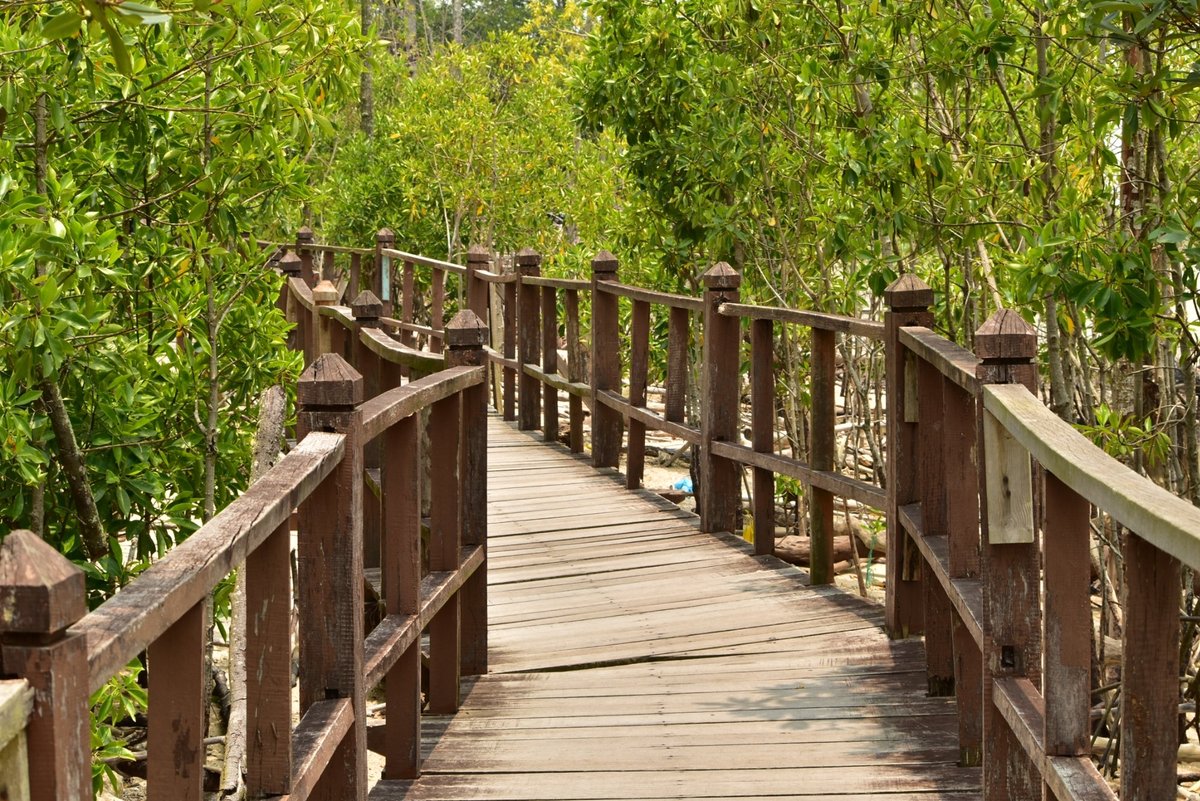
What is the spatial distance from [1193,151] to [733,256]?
352 centimetres

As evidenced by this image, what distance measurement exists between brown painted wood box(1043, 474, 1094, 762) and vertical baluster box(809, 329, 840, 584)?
11.3 feet

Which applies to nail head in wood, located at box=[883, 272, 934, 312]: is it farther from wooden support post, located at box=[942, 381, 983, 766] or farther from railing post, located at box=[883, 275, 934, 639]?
wooden support post, located at box=[942, 381, 983, 766]

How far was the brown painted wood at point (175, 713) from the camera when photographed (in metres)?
2.30

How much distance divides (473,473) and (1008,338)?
94.2 inches

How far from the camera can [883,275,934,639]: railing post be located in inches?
211

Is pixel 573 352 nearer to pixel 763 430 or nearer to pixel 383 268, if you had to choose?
pixel 763 430

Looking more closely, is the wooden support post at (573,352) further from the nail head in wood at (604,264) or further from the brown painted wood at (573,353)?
the nail head in wood at (604,264)

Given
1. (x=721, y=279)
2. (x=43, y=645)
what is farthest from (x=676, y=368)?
(x=43, y=645)

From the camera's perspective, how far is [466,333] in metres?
5.43

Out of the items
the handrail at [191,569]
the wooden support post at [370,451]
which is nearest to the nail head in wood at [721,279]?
the wooden support post at [370,451]

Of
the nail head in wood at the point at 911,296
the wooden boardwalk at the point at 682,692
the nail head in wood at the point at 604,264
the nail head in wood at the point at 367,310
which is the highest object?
the nail head in wood at the point at 604,264

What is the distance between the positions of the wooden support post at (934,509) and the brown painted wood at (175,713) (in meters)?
3.12

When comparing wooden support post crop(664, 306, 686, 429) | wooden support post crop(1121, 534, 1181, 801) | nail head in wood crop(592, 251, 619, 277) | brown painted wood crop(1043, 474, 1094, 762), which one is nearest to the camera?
wooden support post crop(1121, 534, 1181, 801)

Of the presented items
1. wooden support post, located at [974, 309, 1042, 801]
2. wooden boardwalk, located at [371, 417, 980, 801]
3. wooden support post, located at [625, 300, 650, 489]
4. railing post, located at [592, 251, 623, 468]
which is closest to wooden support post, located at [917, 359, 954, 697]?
wooden boardwalk, located at [371, 417, 980, 801]
